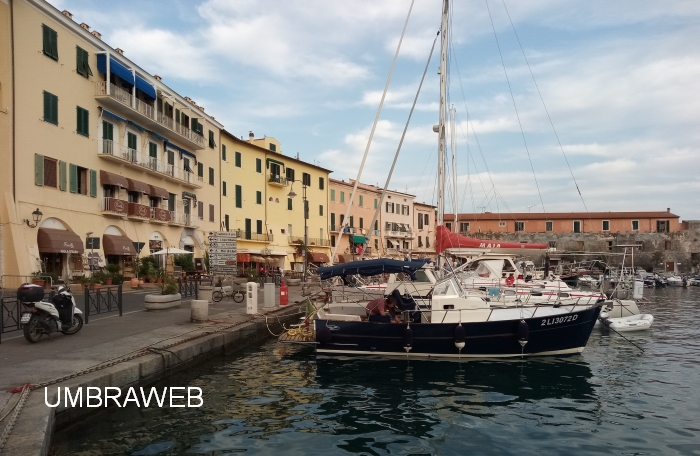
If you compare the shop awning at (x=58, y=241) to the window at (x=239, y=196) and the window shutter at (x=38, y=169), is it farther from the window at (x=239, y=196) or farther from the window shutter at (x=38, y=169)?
the window at (x=239, y=196)

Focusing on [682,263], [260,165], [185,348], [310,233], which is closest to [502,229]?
[682,263]

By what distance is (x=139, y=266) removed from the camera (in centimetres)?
3033

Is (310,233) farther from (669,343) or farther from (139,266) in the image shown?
(669,343)

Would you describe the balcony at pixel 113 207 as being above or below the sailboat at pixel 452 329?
above

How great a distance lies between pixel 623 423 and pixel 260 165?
43363 millimetres

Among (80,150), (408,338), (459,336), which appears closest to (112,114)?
(80,150)

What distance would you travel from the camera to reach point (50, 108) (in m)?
26.0

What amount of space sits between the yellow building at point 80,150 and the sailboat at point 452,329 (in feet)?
56.1

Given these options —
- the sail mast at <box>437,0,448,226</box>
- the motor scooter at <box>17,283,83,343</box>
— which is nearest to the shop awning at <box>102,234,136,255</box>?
the motor scooter at <box>17,283,83,343</box>

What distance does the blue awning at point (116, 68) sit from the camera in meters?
29.8

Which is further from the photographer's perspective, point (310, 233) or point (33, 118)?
point (310, 233)

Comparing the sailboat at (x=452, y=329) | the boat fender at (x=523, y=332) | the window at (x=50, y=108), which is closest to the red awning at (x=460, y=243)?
the sailboat at (x=452, y=329)

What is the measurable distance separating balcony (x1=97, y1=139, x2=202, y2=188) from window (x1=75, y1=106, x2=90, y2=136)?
1.24m

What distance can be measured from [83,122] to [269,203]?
2341 centimetres
